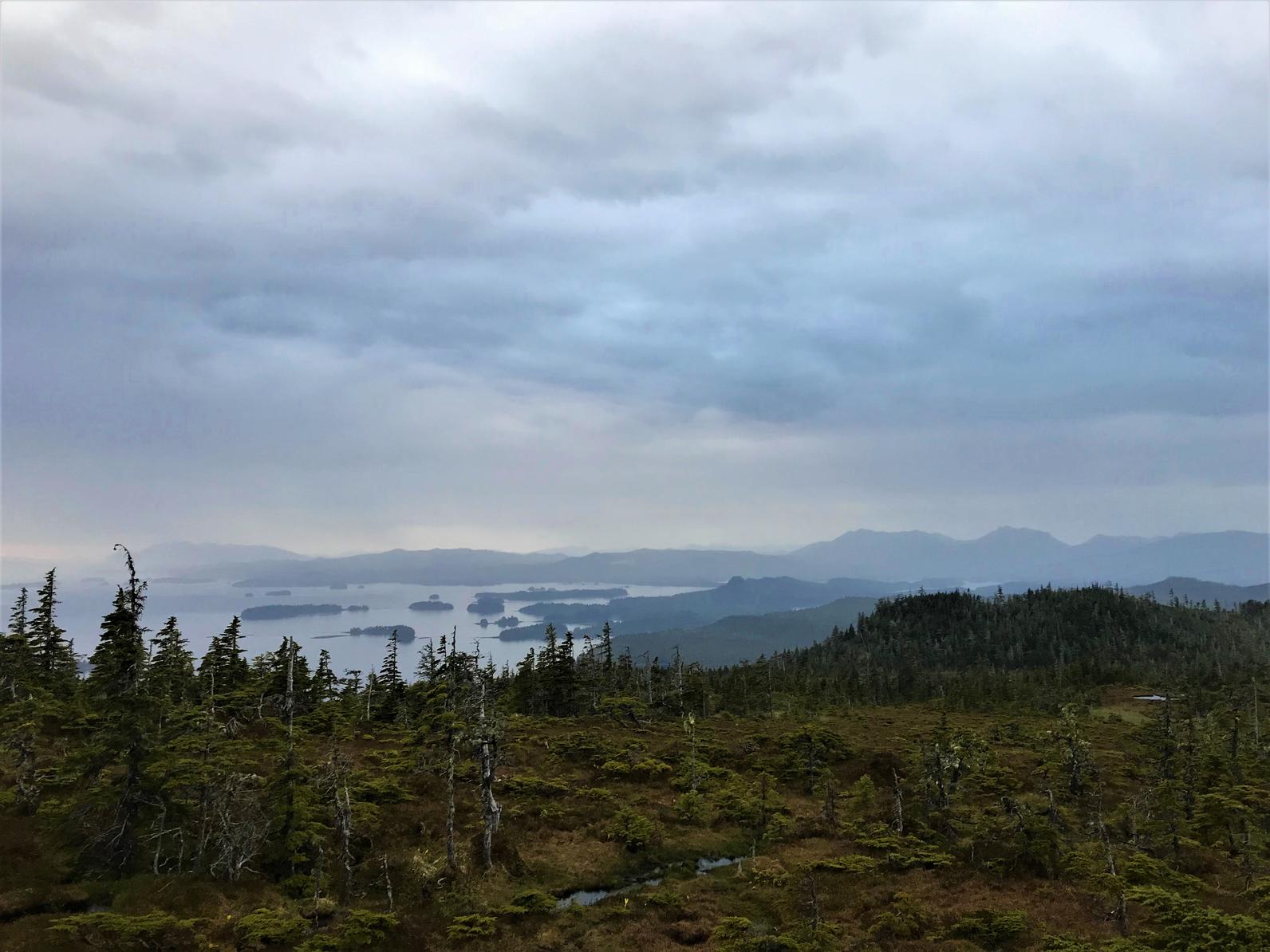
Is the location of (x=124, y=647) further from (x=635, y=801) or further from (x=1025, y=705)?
(x=1025, y=705)

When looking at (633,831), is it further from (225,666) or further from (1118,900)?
(225,666)

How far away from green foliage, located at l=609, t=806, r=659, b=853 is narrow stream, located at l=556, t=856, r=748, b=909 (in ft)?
8.01

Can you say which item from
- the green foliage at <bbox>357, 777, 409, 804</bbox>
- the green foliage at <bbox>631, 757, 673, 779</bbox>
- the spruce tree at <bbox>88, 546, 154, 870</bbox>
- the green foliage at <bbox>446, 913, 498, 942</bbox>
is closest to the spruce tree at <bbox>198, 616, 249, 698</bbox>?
the green foliage at <bbox>357, 777, 409, 804</bbox>

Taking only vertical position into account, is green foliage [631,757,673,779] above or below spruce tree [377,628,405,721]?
below

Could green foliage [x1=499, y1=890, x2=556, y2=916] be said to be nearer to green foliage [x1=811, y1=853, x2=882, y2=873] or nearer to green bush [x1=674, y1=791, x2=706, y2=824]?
green foliage [x1=811, y1=853, x2=882, y2=873]

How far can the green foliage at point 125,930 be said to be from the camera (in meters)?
27.0

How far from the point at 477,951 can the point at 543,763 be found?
3162cm

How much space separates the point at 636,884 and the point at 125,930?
25241 mm

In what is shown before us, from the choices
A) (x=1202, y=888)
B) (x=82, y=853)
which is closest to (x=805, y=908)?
(x=1202, y=888)

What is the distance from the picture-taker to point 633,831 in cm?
4500

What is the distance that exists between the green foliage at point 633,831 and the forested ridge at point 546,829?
0.20 m

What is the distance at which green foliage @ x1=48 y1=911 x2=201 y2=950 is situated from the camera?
27.0 m

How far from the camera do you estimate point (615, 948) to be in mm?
31031

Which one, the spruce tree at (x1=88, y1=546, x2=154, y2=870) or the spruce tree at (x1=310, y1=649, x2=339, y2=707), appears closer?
the spruce tree at (x1=88, y1=546, x2=154, y2=870)
